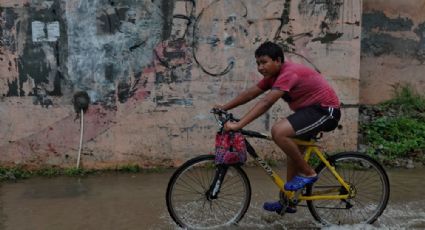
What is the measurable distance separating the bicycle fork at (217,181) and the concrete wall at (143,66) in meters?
2.06

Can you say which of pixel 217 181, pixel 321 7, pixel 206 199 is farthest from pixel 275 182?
pixel 321 7

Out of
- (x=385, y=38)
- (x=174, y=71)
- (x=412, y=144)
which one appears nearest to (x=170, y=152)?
(x=174, y=71)

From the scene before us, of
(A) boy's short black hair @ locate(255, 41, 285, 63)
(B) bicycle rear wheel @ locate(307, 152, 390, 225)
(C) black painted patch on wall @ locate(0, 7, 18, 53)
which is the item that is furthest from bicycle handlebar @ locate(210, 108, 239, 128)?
(C) black painted patch on wall @ locate(0, 7, 18, 53)

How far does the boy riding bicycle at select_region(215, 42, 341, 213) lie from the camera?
14.9ft

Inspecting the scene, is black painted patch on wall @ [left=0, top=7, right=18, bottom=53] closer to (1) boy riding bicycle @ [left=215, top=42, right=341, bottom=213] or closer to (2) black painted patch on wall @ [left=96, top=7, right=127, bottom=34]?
(2) black painted patch on wall @ [left=96, top=7, right=127, bottom=34]

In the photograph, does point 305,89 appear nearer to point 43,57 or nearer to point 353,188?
point 353,188

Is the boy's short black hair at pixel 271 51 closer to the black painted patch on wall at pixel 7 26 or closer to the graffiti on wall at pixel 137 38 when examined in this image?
the graffiti on wall at pixel 137 38

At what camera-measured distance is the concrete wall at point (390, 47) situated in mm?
8406

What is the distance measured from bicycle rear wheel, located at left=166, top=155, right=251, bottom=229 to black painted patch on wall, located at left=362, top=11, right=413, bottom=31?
4.45m

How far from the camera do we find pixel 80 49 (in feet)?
21.5

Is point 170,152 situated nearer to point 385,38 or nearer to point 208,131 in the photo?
point 208,131

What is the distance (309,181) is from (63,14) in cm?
357

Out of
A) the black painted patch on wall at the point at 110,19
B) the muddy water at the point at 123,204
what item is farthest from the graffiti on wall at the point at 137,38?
the muddy water at the point at 123,204

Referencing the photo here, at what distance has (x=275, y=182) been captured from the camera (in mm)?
4949
